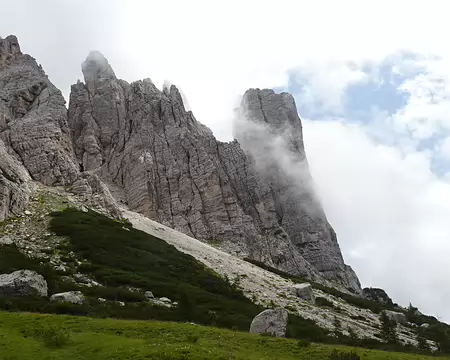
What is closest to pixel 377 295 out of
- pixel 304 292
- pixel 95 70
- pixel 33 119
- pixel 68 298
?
pixel 304 292

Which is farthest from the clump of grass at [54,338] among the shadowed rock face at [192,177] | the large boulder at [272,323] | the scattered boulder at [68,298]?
the shadowed rock face at [192,177]

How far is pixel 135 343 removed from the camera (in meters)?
23.3

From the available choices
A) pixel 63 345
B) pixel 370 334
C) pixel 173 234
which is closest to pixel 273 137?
pixel 173 234

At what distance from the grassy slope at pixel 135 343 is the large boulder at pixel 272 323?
6991 mm

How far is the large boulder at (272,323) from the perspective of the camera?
1443 inches

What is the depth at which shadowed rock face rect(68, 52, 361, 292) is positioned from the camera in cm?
13525

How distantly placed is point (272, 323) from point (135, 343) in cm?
1650

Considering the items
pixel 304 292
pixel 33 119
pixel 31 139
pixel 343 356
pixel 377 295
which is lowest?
pixel 343 356

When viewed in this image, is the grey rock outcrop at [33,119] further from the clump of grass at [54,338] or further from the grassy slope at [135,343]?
the clump of grass at [54,338]

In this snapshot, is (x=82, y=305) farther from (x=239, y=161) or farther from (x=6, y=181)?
(x=239, y=161)

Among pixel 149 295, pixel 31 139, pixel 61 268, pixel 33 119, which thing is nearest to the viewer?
pixel 149 295

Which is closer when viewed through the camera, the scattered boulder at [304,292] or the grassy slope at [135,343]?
the grassy slope at [135,343]

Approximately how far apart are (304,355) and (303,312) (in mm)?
37230

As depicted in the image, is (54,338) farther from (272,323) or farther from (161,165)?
(161,165)
